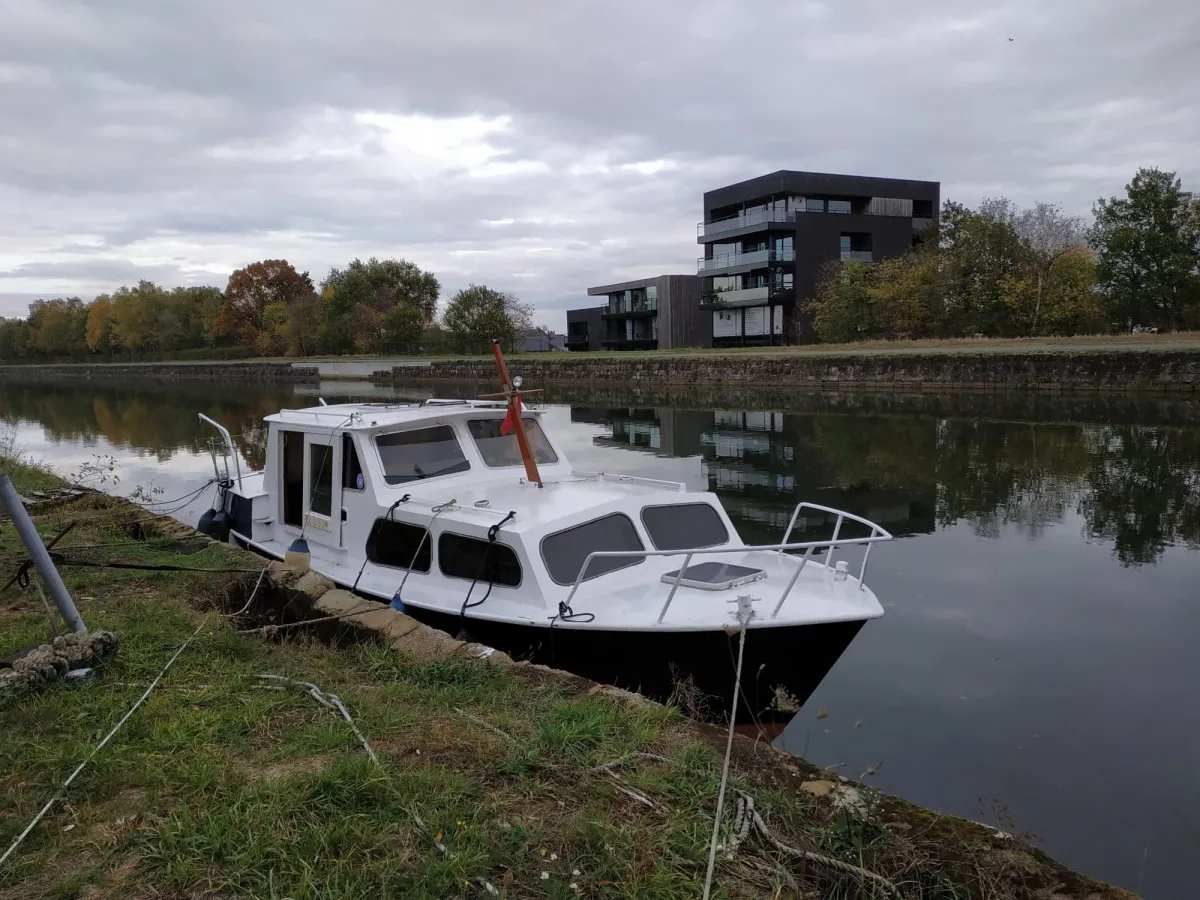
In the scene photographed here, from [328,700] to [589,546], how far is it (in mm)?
3069

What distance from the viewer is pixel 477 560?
7.50m

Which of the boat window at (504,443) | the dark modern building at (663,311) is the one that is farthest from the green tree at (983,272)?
the boat window at (504,443)

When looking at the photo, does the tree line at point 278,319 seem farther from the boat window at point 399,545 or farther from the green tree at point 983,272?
the boat window at point 399,545

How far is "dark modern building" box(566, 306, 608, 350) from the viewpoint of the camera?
7275 cm

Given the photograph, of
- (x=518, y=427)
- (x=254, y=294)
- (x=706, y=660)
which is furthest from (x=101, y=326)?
(x=706, y=660)

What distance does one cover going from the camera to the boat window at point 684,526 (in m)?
7.96

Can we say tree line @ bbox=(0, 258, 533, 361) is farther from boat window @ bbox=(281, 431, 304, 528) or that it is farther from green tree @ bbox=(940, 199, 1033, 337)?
boat window @ bbox=(281, 431, 304, 528)

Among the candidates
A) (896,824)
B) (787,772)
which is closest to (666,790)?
(787,772)

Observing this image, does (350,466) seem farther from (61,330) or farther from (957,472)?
(61,330)

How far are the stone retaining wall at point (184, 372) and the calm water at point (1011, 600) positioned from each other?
1857 inches

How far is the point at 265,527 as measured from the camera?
10.4m

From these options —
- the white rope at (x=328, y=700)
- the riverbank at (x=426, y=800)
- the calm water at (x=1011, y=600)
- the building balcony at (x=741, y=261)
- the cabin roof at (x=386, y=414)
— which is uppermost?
the building balcony at (x=741, y=261)

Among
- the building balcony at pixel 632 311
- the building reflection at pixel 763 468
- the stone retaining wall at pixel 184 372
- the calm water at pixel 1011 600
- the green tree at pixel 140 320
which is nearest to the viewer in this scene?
the calm water at pixel 1011 600

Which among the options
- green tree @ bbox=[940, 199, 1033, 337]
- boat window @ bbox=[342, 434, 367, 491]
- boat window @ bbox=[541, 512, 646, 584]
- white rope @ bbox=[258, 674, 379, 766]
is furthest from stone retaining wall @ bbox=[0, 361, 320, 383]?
white rope @ bbox=[258, 674, 379, 766]
